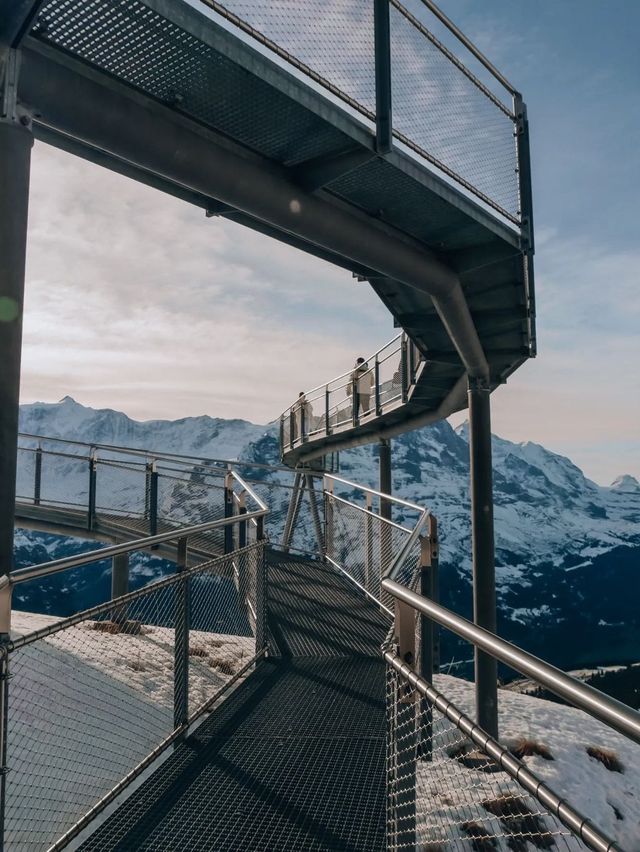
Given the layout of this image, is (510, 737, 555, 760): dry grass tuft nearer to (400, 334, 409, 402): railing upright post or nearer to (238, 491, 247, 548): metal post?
(238, 491, 247, 548): metal post

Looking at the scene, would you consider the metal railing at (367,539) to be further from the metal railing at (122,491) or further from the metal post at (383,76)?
the metal post at (383,76)

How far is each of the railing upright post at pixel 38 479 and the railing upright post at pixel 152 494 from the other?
2.68 meters

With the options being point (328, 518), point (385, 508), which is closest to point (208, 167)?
point (328, 518)

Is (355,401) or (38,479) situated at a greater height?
(355,401)

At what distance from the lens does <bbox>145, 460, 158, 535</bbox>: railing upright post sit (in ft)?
43.3

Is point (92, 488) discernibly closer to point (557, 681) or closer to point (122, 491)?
point (122, 491)

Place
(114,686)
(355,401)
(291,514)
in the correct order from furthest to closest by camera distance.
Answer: (291,514)
(355,401)
(114,686)

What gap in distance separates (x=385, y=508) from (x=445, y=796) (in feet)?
29.6

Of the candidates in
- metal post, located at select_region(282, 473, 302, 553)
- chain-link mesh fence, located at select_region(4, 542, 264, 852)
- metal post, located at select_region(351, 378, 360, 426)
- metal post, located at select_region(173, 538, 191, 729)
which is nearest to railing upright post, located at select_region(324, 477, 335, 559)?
chain-link mesh fence, located at select_region(4, 542, 264, 852)

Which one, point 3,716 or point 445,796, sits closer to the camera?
point 3,716

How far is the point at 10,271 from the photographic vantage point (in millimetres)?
4254

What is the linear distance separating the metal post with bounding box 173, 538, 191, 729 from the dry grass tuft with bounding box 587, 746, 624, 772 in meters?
7.66

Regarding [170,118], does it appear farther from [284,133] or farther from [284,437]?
[284,437]

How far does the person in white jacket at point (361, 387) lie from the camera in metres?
16.2
